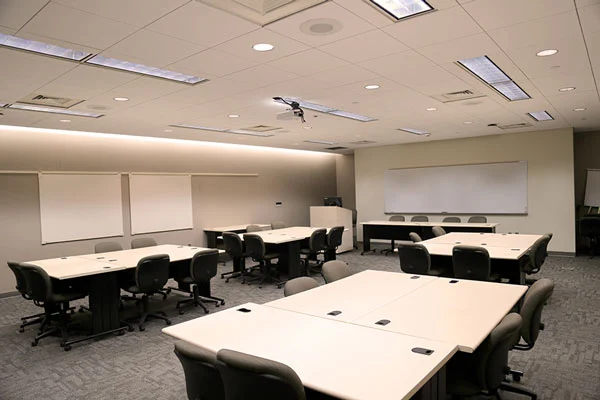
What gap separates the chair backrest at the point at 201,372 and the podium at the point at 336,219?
7.82 meters

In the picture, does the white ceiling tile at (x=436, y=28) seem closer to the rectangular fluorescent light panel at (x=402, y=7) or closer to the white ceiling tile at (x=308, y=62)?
the rectangular fluorescent light panel at (x=402, y=7)

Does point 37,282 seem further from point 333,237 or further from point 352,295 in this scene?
point 333,237

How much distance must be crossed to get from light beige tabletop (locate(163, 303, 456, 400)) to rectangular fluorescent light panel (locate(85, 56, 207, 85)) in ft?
8.30

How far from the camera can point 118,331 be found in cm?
468

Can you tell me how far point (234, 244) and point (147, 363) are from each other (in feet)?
11.1

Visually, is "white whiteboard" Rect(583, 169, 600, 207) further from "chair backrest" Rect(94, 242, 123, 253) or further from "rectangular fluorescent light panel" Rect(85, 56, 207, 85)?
"chair backrest" Rect(94, 242, 123, 253)

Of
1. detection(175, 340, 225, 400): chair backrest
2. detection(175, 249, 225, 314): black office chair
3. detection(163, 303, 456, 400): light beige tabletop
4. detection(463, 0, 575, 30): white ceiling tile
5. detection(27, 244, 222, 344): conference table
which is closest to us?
detection(163, 303, 456, 400): light beige tabletop

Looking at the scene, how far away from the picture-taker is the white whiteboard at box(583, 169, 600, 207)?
9266mm

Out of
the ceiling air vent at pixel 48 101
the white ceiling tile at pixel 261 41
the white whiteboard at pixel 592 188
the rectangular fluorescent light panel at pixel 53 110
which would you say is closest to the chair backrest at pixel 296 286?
the white ceiling tile at pixel 261 41

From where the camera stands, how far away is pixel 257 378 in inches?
66.0

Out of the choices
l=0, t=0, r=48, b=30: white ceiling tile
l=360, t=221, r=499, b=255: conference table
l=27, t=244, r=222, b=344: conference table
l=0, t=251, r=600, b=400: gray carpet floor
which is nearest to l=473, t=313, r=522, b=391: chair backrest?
l=0, t=251, r=600, b=400: gray carpet floor

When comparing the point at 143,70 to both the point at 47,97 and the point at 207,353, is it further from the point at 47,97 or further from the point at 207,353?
the point at 207,353

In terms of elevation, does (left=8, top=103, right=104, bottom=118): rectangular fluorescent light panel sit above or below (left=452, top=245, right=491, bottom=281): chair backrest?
above

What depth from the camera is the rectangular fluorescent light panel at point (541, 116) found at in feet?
22.7
